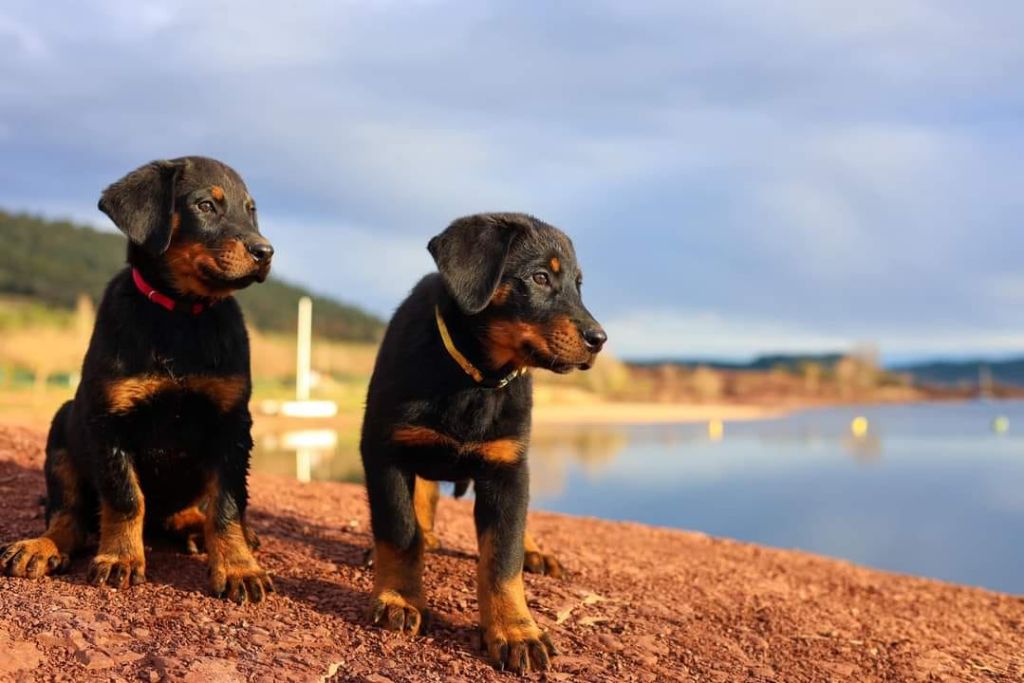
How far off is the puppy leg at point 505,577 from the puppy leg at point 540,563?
1.50 meters

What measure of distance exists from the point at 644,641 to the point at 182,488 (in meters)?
2.61

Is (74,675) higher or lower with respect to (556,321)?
lower

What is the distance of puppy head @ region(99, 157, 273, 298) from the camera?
4.79 meters

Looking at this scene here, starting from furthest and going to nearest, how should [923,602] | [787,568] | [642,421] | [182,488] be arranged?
[642,421], [787,568], [923,602], [182,488]

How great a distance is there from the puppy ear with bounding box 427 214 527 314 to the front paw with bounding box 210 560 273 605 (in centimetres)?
180

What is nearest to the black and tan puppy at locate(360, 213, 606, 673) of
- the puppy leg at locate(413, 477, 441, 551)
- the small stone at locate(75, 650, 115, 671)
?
the puppy leg at locate(413, 477, 441, 551)

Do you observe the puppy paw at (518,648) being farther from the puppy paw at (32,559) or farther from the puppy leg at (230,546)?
the puppy paw at (32,559)

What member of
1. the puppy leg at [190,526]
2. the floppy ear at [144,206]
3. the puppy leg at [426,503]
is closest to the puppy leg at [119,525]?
the puppy leg at [190,526]

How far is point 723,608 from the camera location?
6.24 m

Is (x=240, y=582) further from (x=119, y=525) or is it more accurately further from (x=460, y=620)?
(x=460, y=620)

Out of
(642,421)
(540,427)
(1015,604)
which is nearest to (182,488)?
(1015,604)

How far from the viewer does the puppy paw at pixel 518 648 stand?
4.30 m

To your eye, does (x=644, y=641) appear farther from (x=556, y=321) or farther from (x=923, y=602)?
(x=923, y=602)

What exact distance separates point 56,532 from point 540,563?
111 inches
